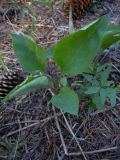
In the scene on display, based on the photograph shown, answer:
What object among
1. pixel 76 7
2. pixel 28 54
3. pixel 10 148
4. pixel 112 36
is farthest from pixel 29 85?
pixel 76 7

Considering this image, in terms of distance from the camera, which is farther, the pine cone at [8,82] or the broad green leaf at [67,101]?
the pine cone at [8,82]

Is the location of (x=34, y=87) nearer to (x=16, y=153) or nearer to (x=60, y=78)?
(x=60, y=78)

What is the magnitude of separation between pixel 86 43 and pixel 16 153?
0.44 metres

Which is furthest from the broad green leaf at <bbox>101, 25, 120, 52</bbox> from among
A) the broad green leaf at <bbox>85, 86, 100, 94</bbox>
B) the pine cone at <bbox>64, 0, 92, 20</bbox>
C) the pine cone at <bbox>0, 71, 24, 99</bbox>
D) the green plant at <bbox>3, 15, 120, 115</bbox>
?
the pine cone at <bbox>64, 0, 92, 20</bbox>

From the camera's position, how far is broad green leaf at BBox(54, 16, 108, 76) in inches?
46.8

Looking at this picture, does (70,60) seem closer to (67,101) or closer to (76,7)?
(67,101)

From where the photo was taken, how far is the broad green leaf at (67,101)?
45.8 inches

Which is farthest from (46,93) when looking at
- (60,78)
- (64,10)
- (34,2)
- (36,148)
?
(34,2)

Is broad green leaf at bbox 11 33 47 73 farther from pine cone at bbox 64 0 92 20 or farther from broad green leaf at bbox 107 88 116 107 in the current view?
pine cone at bbox 64 0 92 20

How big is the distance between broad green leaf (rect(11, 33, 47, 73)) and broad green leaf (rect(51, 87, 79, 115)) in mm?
129

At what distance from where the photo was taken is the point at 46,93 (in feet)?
4.72

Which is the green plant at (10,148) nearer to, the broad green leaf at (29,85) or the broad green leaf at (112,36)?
the broad green leaf at (29,85)

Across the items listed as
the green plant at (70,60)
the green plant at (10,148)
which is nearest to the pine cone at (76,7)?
the green plant at (70,60)

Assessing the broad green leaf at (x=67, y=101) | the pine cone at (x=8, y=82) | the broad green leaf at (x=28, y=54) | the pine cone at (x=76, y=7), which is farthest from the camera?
the pine cone at (x=76, y=7)
